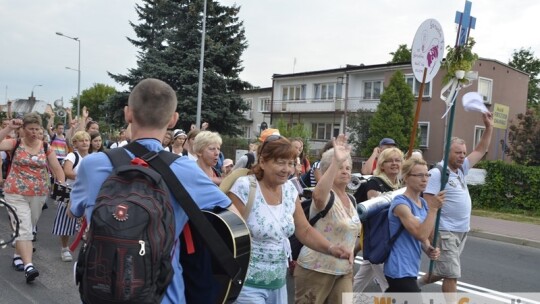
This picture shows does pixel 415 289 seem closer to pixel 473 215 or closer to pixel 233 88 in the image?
pixel 473 215

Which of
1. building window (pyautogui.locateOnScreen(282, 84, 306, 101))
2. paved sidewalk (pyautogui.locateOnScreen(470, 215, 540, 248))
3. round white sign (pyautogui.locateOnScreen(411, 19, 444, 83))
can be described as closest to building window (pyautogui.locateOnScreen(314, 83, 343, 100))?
building window (pyautogui.locateOnScreen(282, 84, 306, 101))

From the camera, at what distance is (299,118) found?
39.5 m

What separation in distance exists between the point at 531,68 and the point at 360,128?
31.9 meters

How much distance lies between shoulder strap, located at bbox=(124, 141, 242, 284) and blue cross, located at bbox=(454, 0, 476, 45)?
133 inches

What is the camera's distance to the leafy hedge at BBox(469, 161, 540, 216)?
14234 millimetres

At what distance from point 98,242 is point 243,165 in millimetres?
3973

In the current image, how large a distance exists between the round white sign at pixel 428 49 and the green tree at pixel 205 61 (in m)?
21.7

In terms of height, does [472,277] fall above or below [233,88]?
below

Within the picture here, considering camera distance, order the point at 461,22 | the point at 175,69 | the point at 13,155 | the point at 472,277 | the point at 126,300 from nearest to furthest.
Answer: the point at 126,300, the point at 461,22, the point at 13,155, the point at 472,277, the point at 175,69

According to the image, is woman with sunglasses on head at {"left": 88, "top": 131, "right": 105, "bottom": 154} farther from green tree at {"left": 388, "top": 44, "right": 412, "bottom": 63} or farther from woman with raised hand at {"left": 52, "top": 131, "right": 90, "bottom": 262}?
green tree at {"left": 388, "top": 44, "right": 412, "bottom": 63}

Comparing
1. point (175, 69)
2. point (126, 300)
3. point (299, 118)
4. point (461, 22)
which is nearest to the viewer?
point (126, 300)

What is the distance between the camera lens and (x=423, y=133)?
95.8 feet

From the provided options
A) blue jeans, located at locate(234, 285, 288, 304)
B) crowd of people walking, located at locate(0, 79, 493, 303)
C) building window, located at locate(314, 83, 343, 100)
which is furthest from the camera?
building window, located at locate(314, 83, 343, 100)

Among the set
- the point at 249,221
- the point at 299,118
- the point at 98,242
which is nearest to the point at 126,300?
the point at 98,242
